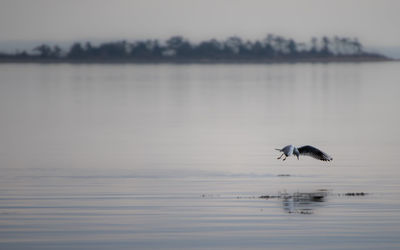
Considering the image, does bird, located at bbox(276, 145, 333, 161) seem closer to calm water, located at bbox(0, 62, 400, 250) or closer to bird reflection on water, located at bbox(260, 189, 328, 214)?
calm water, located at bbox(0, 62, 400, 250)

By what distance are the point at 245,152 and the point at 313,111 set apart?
15980 millimetres

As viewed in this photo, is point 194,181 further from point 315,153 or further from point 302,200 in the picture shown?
point 302,200

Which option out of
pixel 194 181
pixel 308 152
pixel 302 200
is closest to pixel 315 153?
pixel 308 152

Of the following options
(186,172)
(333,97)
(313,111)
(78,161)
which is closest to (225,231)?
(186,172)

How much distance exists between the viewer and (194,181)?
55.2 feet

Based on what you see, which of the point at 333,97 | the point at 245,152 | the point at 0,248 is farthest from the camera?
the point at 333,97

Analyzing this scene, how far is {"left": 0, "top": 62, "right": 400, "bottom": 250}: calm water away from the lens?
1205 cm

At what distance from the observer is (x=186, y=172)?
18.0 m

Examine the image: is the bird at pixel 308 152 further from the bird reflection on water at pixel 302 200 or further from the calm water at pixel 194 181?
the bird reflection on water at pixel 302 200

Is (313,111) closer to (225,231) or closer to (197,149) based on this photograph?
(197,149)

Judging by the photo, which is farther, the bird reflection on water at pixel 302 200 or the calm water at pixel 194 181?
the bird reflection on water at pixel 302 200

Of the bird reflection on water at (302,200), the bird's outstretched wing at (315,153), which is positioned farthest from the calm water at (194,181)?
the bird's outstretched wing at (315,153)

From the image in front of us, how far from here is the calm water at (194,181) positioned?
12047 millimetres

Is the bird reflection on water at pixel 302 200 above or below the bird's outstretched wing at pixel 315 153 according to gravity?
below
